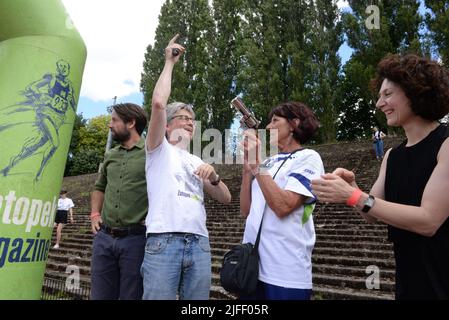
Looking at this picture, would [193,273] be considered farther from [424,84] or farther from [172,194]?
[424,84]

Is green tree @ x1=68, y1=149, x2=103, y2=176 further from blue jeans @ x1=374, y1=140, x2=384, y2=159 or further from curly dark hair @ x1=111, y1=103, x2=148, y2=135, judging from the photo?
curly dark hair @ x1=111, y1=103, x2=148, y2=135

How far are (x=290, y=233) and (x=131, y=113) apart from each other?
1.52 meters

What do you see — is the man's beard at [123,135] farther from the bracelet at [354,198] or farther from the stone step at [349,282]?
the stone step at [349,282]

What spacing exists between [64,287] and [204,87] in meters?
16.5

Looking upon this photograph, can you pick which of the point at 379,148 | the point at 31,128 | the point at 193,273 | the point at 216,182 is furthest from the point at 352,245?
the point at 379,148

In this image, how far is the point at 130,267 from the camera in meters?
2.52

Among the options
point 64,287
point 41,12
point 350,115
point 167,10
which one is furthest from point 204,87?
point 41,12

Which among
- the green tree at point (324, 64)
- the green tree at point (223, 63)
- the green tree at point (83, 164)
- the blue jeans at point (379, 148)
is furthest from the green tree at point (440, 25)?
the green tree at point (83, 164)

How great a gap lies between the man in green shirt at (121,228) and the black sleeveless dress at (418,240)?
5.08 ft

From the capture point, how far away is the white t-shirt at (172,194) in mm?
2207

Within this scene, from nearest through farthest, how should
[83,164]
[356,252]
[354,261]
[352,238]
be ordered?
[354,261]
[356,252]
[352,238]
[83,164]

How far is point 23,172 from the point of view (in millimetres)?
2111

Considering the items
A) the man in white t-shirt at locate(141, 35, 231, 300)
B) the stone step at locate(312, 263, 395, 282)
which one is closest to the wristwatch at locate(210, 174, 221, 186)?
the man in white t-shirt at locate(141, 35, 231, 300)

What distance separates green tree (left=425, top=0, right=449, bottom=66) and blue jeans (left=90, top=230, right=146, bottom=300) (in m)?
16.4
